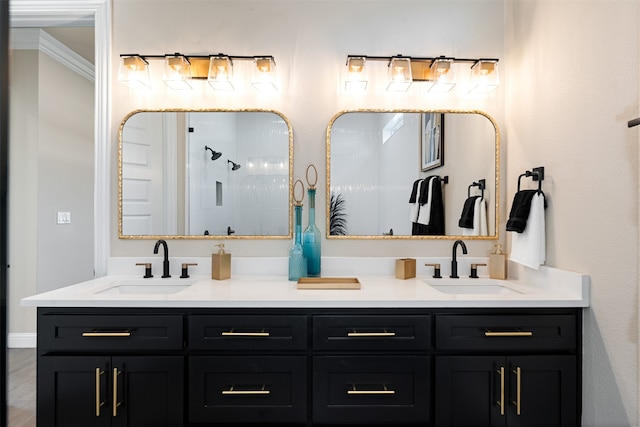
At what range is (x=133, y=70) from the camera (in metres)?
2.08

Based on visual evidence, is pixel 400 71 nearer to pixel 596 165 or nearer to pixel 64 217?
pixel 596 165

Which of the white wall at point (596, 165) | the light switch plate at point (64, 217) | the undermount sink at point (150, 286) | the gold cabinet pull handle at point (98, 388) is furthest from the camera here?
the light switch plate at point (64, 217)

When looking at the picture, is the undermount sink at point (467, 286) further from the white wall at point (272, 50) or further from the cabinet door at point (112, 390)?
the cabinet door at point (112, 390)

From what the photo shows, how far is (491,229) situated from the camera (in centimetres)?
220

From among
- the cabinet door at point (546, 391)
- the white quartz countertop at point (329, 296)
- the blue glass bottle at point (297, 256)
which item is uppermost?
the blue glass bottle at point (297, 256)

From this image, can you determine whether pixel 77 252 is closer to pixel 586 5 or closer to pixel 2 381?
pixel 2 381

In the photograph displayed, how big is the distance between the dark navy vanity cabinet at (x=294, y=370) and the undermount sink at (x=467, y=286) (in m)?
0.43

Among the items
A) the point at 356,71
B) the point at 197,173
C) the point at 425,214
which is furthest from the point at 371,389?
the point at 356,71

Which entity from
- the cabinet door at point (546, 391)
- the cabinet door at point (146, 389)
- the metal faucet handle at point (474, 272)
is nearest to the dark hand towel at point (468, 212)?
the metal faucet handle at point (474, 272)

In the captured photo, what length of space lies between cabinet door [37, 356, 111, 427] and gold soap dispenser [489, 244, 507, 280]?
1932 mm

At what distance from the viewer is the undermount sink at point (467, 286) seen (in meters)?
1.99

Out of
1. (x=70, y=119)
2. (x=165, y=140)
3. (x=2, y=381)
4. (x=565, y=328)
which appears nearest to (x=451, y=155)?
(x=565, y=328)

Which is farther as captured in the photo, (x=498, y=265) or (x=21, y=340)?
(x=21, y=340)

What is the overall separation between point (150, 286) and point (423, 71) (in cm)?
190
